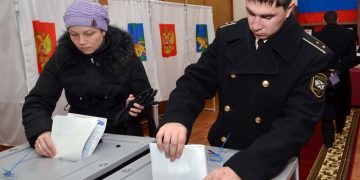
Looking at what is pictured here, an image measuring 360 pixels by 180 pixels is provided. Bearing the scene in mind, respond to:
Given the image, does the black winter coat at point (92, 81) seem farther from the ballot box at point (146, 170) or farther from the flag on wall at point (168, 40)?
the flag on wall at point (168, 40)

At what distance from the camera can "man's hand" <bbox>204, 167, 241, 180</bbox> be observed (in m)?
0.91

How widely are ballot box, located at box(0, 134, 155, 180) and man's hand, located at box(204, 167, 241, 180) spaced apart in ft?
1.36

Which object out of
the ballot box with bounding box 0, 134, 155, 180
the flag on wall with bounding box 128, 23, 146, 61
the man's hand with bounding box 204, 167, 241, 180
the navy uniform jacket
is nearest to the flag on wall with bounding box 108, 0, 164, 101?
the flag on wall with bounding box 128, 23, 146, 61

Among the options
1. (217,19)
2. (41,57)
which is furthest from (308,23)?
(41,57)

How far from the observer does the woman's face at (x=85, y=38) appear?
1.59 m

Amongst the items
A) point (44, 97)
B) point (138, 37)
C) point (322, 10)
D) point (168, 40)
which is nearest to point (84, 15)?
point (44, 97)

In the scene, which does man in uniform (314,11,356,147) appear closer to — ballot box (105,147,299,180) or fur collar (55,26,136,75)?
fur collar (55,26,136,75)

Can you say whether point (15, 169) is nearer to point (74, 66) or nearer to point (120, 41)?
point (74, 66)

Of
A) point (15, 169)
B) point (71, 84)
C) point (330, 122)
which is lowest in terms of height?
point (330, 122)

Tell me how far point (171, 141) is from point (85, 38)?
84cm

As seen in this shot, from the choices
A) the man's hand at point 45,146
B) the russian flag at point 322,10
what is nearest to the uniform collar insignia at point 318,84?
the man's hand at point 45,146

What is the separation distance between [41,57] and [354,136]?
3.44 meters

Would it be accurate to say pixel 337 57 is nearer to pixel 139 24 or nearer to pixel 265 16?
pixel 139 24

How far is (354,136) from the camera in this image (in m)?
4.04
